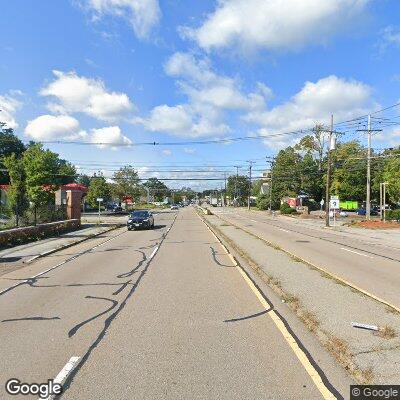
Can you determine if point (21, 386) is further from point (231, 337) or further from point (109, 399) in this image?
point (231, 337)

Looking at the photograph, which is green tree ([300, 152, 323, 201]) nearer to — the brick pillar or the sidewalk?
the brick pillar

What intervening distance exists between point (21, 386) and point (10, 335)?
2.33 m

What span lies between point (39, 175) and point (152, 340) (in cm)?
3206

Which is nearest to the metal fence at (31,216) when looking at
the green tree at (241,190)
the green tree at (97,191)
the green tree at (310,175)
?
the green tree at (97,191)

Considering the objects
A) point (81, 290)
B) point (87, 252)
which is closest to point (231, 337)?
point (81, 290)

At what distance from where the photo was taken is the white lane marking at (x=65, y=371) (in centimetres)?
551

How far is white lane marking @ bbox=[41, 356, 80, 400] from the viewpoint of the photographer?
551cm

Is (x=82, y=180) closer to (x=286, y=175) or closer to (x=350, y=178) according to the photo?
(x=286, y=175)

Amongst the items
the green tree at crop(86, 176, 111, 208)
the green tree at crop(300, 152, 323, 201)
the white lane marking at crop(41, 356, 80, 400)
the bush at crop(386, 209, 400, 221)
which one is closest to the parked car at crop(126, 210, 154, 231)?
the bush at crop(386, 209, 400, 221)

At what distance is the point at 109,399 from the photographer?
5012 mm

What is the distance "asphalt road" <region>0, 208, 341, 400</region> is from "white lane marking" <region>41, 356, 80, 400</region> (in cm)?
5

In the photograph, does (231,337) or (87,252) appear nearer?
(231,337)

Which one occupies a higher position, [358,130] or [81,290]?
[358,130]

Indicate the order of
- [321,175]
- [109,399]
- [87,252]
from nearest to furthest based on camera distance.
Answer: [109,399]
[87,252]
[321,175]
